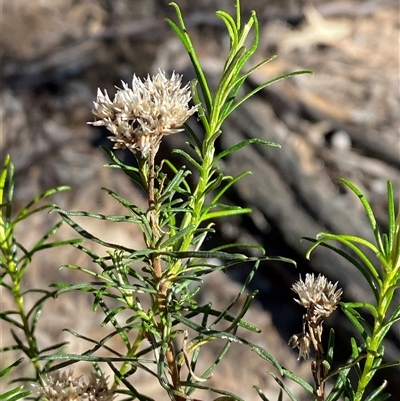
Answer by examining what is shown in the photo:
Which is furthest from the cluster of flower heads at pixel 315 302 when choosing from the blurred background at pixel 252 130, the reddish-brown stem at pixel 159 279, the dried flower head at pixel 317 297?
the blurred background at pixel 252 130

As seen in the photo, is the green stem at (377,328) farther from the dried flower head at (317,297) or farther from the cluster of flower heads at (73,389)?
the cluster of flower heads at (73,389)

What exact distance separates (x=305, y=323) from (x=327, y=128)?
2.40 meters

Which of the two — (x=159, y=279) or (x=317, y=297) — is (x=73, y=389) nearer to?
(x=159, y=279)

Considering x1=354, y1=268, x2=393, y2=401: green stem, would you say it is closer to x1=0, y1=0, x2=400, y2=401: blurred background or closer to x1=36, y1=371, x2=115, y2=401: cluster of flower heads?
x1=36, y1=371, x2=115, y2=401: cluster of flower heads

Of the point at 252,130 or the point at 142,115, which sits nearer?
the point at 142,115

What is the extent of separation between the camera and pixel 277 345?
7.32 ft

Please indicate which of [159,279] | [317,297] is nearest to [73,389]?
[159,279]

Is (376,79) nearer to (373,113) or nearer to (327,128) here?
(373,113)

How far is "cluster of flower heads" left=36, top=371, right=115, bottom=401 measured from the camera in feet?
1.57

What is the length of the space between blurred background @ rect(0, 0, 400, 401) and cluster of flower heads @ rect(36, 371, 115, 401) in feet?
4.84

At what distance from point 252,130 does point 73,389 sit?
84.0 inches

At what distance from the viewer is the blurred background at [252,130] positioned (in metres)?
2.24

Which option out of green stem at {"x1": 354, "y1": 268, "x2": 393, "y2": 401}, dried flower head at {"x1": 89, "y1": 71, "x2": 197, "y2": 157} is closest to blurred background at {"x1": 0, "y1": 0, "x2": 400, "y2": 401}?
green stem at {"x1": 354, "y1": 268, "x2": 393, "y2": 401}

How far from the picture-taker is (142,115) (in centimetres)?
41
